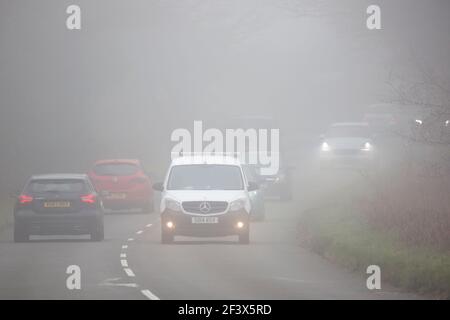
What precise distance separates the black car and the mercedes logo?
9.16 ft

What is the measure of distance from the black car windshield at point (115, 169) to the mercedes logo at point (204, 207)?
45.4 feet

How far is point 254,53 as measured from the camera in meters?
122

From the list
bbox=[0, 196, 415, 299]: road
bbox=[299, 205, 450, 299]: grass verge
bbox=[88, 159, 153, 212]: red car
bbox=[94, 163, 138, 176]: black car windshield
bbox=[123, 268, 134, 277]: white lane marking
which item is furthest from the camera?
bbox=[94, 163, 138, 176]: black car windshield

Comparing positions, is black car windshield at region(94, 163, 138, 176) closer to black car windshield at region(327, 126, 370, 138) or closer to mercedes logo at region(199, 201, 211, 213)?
mercedes logo at region(199, 201, 211, 213)

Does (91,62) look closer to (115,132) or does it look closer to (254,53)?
(115,132)

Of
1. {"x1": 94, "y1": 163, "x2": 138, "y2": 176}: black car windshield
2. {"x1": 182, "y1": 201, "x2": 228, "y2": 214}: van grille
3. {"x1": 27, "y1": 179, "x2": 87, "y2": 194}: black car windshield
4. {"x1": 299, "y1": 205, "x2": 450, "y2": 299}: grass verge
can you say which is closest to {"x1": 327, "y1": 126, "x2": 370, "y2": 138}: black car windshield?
{"x1": 94, "y1": 163, "x2": 138, "y2": 176}: black car windshield

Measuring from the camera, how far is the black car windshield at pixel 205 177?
105 feet

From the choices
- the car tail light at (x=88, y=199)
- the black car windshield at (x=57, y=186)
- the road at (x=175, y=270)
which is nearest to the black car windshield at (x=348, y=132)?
the road at (x=175, y=270)

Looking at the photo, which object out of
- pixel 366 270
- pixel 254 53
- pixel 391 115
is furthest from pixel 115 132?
pixel 366 270

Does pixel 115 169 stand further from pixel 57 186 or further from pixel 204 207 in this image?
pixel 204 207

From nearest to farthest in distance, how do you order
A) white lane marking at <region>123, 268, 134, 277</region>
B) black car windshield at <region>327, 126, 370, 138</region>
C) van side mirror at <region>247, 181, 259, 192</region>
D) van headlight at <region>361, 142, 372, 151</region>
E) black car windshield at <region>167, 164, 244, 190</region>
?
white lane marking at <region>123, 268, 134, 277</region>, black car windshield at <region>167, 164, 244, 190</region>, van side mirror at <region>247, 181, 259, 192</region>, van headlight at <region>361, 142, 372, 151</region>, black car windshield at <region>327, 126, 370, 138</region>

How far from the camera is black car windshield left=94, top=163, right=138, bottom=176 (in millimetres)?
44625

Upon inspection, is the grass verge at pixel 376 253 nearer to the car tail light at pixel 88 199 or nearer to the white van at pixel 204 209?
the white van at pixel 204 209
